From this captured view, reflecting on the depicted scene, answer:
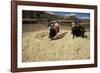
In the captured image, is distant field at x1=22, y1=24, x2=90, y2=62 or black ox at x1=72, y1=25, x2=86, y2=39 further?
black ox at x1=72, y1=25, x2=86, y2=39

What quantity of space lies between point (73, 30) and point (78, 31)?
0.06 meters

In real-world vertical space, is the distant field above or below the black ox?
below

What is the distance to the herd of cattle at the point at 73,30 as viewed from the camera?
1.97m

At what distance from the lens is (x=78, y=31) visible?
2.09m

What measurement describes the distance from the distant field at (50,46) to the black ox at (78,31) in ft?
0.14

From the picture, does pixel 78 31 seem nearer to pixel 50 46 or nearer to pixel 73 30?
pixel 73 30

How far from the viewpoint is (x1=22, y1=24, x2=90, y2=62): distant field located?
74.1 inches

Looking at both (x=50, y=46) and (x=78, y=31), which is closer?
(x=50, y=46)

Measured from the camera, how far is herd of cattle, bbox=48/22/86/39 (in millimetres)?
1973

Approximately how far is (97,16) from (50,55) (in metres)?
0.70

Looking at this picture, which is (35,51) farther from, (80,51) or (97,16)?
→ (97,16)

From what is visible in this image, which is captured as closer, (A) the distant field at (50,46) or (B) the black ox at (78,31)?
(A) the distant field at (50,46)

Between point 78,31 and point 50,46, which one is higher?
point 78,31

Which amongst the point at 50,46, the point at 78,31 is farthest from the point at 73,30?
the point at 50,46
